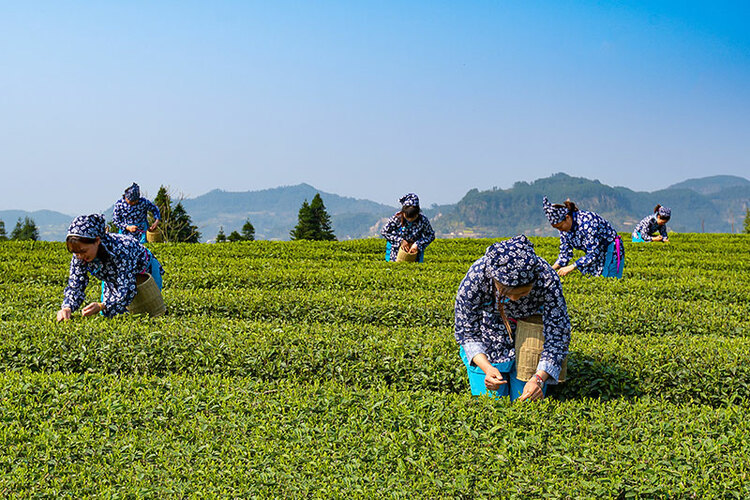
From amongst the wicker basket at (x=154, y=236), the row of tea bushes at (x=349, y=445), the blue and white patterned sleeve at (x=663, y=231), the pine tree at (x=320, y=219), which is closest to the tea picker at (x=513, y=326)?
the row of tea bushes at (x=349, y=445)

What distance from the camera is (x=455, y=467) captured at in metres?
3.39

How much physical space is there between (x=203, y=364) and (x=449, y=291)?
4193 mm

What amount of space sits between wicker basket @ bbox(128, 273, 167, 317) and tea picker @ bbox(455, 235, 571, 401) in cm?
342

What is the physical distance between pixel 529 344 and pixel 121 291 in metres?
3.92

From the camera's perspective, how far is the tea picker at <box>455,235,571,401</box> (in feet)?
11.6

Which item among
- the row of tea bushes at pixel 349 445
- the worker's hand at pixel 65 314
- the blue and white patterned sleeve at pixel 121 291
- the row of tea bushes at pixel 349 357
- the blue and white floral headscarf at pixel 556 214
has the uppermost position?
the blue and white floral headscarf at pixel 556 214

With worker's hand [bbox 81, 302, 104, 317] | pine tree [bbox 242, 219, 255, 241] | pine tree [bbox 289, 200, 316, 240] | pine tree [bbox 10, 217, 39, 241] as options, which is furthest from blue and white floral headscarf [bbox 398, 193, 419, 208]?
pine tree [bbox 10, 217, 39, 241]

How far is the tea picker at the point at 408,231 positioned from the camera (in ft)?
30.2

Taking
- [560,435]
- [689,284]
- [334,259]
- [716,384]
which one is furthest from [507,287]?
[334,259]

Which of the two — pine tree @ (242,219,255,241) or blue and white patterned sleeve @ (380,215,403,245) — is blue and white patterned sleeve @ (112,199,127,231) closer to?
blue and white patterned sleeve @ (380,215,403,245)

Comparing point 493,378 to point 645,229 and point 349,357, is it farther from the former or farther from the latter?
point 645,229

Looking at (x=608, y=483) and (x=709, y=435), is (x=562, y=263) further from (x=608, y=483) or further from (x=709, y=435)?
(x=608, y=483)

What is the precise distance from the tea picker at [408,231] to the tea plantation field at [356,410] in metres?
2.12

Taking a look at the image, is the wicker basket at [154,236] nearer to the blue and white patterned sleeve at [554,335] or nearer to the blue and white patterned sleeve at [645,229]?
the blue and white patterned sleeve at [554,335]
